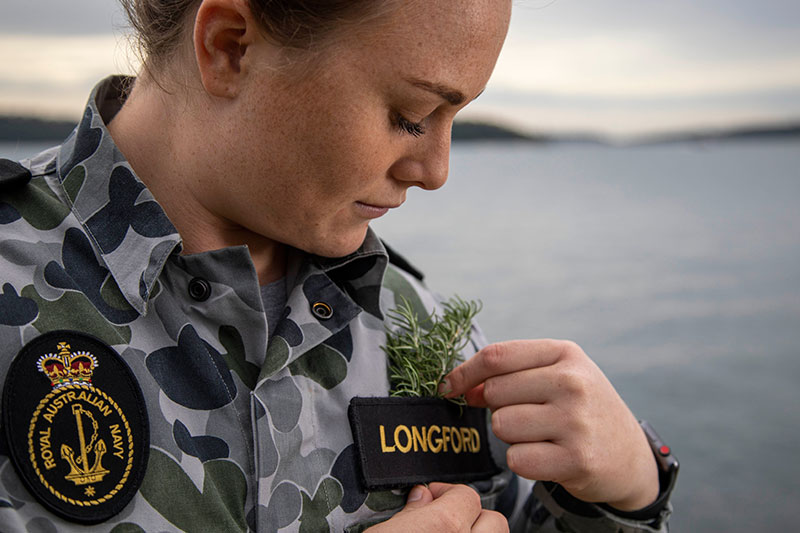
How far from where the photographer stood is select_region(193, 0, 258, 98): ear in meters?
1.01

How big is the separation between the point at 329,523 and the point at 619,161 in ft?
43.1

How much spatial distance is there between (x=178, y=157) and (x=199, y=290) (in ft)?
0.64

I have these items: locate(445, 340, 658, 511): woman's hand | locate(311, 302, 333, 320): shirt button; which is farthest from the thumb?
locate(311, 302, 333, 320): shirt button

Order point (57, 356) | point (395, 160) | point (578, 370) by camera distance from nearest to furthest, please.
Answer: point (57, 356), point (395, 160), point (578, 370)

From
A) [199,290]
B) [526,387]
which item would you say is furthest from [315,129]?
[526,387]

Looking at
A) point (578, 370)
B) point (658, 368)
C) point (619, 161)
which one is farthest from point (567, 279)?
point (619, 161)

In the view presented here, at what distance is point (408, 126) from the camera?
3.50ft

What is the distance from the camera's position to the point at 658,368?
14.0 feet

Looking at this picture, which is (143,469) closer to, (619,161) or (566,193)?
(566,193)

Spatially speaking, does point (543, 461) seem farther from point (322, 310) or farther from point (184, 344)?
point (184, 344)

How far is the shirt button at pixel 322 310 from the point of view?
1210mm

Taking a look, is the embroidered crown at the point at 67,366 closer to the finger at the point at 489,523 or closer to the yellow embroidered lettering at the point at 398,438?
the yellow embroidered lettering at the point at 398,438

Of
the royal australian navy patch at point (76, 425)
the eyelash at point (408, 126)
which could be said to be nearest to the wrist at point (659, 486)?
the eyelash at point (408, 126)

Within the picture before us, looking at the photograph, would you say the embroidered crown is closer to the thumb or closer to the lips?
the lips
